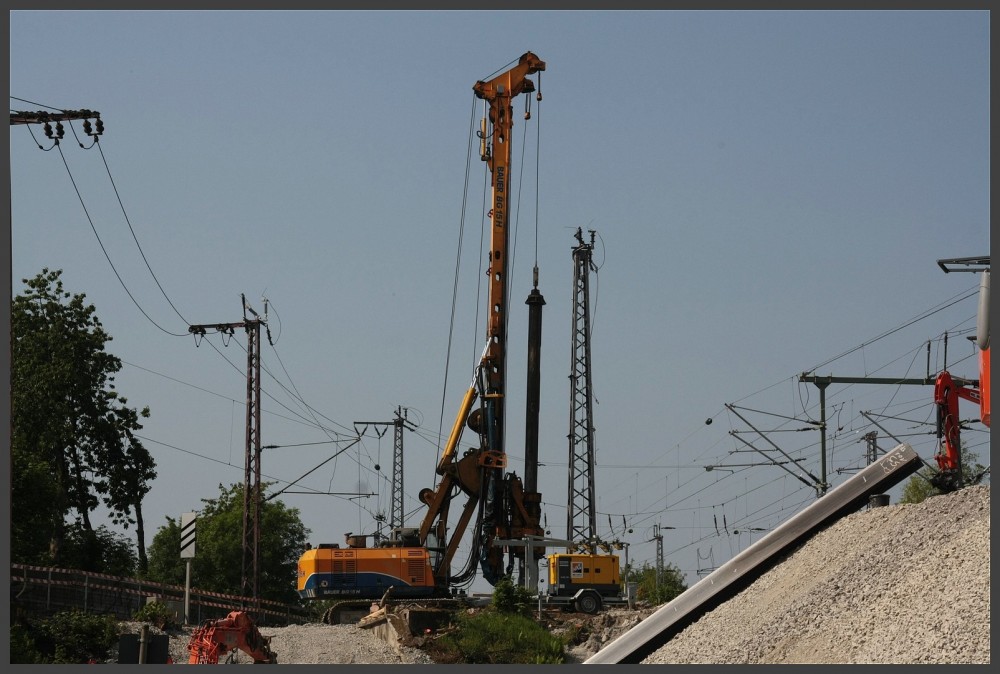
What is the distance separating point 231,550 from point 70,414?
1713 centimetres

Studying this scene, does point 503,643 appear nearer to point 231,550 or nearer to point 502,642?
point 502,642

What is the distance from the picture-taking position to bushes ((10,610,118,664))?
27594mm

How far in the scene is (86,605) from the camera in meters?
36.7

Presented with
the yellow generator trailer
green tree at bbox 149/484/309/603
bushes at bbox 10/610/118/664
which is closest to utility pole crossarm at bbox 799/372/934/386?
the yellow generator trailer

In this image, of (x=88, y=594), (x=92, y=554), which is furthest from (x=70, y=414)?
(x=88, y=594)

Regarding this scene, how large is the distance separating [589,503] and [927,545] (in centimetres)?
2332

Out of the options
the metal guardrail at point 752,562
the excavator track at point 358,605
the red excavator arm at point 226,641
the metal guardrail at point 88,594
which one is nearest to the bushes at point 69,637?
the metal guardrail at point 88,594

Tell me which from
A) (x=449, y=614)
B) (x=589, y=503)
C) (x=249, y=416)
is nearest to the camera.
Answer: (x=449, y=614)

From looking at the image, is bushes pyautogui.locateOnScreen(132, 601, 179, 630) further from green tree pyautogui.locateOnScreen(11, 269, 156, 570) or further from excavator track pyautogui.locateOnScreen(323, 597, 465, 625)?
green tree pyautogui.locateOnScreen(11, 269, 156, 570)

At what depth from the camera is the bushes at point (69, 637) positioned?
90.5 feet

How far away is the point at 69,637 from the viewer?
2881 cm

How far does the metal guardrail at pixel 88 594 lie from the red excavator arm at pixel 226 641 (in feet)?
18.7

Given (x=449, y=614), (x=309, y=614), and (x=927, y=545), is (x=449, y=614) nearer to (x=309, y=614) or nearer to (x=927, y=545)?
(x=927, y=545)

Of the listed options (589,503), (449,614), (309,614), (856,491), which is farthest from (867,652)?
(309,614)
